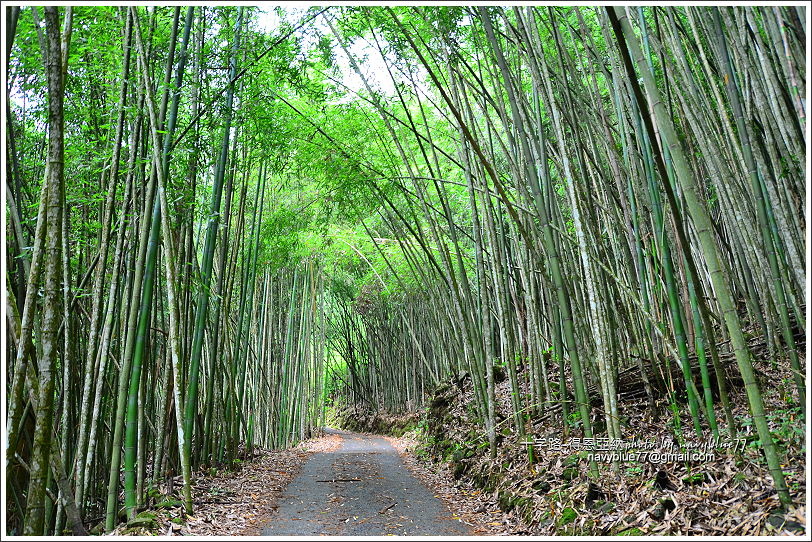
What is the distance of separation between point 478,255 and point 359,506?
1981 mm

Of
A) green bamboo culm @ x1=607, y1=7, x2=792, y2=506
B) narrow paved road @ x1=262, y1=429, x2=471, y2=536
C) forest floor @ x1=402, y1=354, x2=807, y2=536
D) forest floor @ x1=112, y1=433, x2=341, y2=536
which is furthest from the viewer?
narrow paved road @ x1=262, y1=429, x2=471, y2=536

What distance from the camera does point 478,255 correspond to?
14.5 feet

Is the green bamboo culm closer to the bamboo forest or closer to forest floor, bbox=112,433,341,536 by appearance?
the bamboo forest

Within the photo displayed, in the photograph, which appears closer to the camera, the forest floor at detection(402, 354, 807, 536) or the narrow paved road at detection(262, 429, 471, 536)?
the forest floor at detection(402, 354, 807, 536)

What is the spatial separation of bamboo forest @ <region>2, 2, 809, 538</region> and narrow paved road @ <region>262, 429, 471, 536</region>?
0.03 m

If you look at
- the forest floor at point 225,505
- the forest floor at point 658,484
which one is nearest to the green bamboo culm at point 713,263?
the forest floor at point 658,484

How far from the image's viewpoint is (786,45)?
1.69m

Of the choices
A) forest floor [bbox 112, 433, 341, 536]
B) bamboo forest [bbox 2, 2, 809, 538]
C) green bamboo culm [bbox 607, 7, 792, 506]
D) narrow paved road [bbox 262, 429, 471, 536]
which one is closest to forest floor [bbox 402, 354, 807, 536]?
bamboo forest [bbox 2, 2, 809, 538]

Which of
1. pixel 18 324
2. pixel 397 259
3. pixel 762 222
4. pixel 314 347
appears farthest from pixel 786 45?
pixel 314 347

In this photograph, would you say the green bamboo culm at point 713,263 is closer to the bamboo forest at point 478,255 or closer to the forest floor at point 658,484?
the bamboo forest at point 478,255

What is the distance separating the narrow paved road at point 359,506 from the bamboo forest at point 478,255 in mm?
34

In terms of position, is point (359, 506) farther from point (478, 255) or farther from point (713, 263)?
point (713, 263)

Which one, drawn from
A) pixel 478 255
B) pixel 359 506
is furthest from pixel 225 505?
pixel 478 255

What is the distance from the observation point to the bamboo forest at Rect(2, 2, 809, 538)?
2.11 meters
